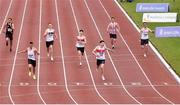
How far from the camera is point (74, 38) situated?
32.9m

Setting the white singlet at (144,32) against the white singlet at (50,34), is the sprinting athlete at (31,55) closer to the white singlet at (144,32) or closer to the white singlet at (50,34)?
the white singlet at (50,34)

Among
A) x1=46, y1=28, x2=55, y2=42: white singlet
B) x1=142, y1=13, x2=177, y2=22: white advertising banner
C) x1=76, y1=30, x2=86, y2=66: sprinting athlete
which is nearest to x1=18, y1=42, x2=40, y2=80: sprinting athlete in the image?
x1=76, y1=30, x2=86, y2=66: sprinting athlete

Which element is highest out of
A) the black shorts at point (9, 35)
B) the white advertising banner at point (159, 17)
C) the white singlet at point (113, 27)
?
the white singlet at point (113, 27)

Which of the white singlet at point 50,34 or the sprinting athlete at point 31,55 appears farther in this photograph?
the white singlet at point 50,34

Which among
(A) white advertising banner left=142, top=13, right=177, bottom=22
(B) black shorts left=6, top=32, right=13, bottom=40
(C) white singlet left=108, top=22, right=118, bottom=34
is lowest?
(A) white advertising banner left=142, top=13, right=177, bottom=22

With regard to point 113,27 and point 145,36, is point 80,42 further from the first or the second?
point 113,27

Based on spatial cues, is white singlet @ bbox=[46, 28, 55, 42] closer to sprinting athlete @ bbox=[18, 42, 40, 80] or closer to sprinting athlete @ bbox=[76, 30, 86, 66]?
sprinting athlete @ bbox=[76, 30, 86, 66]

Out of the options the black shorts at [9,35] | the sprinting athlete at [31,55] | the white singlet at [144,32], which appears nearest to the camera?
the sprinting athlete at [31,55]

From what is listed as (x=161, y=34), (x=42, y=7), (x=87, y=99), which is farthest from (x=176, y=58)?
(x=42, y=7)

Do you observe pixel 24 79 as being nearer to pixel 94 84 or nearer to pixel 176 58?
pixel 94 84

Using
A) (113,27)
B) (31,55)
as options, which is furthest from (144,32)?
(31,55)

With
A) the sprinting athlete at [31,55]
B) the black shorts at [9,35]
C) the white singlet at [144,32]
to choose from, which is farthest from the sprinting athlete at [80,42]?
the black shorts at [9,35]

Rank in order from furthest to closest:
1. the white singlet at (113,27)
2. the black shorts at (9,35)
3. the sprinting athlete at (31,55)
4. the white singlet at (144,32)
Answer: the white singlet at (113,27) → the black shorts at (9,35) → the white singlet at (144,32) → the sprinting athlete at (31,55)

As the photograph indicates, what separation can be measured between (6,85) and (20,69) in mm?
2624
